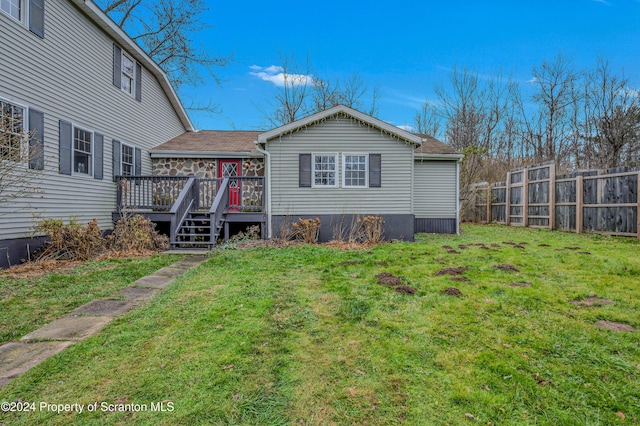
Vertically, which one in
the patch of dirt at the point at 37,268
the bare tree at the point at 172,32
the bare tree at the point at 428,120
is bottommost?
the patch of dirt at the point at 37,268

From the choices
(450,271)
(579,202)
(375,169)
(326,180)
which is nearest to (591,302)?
(450,271)

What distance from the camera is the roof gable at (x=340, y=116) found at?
9.84 metres

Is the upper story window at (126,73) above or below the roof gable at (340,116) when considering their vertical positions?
above

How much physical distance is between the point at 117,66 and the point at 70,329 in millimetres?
9584

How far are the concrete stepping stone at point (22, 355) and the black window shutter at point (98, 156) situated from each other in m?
7.31

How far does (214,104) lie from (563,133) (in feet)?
72.4

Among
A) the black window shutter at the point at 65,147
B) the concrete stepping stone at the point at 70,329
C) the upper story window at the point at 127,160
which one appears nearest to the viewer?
the concrete stepping stone at the point at 70,329

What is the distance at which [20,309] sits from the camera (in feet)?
13.6

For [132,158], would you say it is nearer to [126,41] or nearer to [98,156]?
[98,156]

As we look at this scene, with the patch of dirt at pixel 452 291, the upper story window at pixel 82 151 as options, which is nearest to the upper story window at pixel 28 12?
the upper story window at pixel 82 151

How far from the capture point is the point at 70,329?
354cm

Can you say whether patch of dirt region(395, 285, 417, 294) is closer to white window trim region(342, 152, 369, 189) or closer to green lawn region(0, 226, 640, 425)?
green lawn region(0, 226, 640, 425)

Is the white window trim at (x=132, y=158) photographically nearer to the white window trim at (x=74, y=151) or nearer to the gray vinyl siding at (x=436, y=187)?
the white window trim at (x=74, y=151)

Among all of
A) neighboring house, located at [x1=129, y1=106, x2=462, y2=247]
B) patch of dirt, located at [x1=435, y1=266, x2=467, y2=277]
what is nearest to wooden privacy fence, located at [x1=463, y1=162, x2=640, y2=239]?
neighboring house, located at [x1=129, y1=106, x2=462, y2=247]
